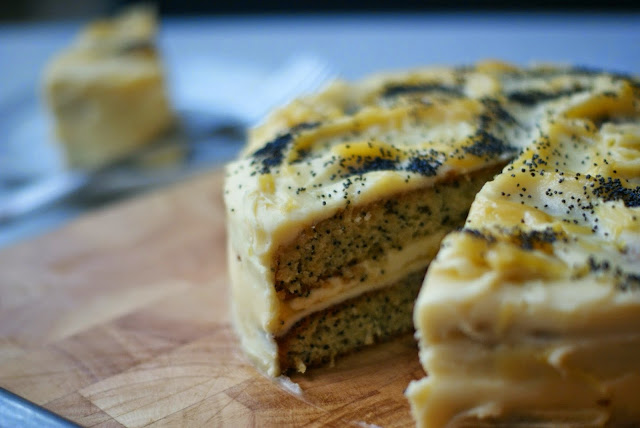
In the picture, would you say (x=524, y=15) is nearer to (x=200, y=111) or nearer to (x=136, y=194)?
(x=200, y=111)

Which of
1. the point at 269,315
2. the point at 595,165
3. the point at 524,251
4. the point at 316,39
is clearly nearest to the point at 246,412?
the point at 269,315

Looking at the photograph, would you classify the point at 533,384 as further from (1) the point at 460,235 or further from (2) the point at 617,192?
(2) the point at 617,192

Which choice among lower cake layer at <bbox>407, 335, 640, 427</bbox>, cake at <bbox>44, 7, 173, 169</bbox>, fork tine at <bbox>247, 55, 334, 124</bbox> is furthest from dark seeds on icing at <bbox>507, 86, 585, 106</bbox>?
cake at <bbox>44, 7, 173, 169</bbox>

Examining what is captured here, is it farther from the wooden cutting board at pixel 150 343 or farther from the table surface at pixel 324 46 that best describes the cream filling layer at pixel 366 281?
the table surface at pixel 324 46

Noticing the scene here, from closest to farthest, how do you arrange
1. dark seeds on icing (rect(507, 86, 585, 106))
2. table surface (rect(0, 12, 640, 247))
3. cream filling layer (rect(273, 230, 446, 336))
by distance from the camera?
cream filling layer (rect(273, 230, 446, 336)), dark seeds on icing (rect(507, 86, 585, 106)), table surface (rect(0, 12, 640, 247))

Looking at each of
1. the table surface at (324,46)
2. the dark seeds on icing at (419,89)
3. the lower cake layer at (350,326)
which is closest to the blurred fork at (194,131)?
the table surface at (324,46)

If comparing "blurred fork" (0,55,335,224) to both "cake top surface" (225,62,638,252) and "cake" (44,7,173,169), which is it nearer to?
"cake" (44,7,173,169)

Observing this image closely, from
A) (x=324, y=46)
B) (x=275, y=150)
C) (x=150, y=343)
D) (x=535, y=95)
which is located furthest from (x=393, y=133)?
(x=324, y=46)
